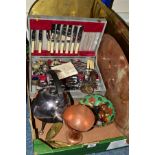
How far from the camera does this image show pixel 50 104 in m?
0.94

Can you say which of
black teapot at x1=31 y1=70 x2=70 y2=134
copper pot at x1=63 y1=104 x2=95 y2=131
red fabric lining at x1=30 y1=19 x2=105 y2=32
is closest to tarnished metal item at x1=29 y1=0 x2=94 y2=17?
red fabric lining at x1=30 y1=19 x2=105 y2=32

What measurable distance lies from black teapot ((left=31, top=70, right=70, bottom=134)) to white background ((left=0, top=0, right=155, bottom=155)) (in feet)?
1.29

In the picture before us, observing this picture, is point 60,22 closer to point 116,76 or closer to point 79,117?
point 116,76

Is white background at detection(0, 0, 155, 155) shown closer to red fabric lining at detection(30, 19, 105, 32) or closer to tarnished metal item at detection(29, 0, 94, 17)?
red fabric lining at detection(30, 19, 105, 32)

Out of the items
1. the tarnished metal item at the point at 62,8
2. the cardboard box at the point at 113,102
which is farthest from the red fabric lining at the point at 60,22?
the tarnished metal item at the point at 62,8

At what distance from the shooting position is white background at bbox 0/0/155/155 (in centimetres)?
43

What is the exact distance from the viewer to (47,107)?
94 cm

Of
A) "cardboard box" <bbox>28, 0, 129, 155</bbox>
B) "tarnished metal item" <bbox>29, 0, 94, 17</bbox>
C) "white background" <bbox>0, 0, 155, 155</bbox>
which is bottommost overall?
"cardboard box" <bbox>28, 0, 129, 155</bbox>
